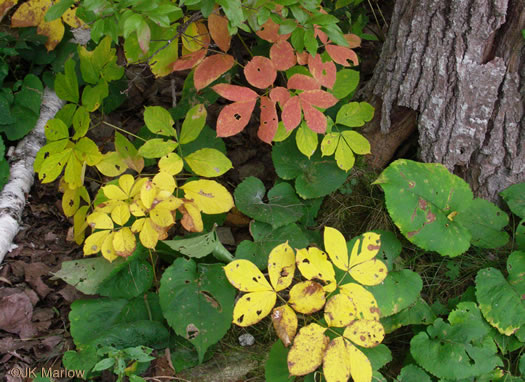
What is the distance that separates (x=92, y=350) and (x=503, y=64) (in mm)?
1963

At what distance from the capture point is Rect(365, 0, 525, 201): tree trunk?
1.84 meters

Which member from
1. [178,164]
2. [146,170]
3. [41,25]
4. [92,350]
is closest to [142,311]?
[92,350]

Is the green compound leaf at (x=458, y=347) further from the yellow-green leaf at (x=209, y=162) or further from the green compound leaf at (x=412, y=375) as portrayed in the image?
the yellow-green leaf at (x=209, y=162)

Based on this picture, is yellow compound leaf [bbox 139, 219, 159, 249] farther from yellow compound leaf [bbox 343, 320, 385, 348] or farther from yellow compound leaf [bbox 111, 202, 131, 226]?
yellow compound leaf [bbox 343, 320, 385, 348]

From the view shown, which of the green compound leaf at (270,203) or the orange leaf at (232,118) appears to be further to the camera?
the green compound leaf at (270,203)

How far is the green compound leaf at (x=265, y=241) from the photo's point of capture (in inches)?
75.7

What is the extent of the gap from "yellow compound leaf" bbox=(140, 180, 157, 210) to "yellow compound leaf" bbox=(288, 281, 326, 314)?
0.63 metres

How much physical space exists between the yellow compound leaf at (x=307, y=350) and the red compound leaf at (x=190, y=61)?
1061 mm

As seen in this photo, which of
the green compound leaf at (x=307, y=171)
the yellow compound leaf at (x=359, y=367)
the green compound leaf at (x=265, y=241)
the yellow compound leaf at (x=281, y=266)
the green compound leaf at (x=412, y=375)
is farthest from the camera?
the green compound leaf at (x=307, y=171)

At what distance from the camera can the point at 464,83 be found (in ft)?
6.28

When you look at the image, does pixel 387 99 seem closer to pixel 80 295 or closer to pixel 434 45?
pixel 434 45

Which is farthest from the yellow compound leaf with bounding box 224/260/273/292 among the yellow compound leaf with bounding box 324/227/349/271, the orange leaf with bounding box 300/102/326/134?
the orange leaf with bounding box 300/102/326/134

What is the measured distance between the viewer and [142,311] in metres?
1.92

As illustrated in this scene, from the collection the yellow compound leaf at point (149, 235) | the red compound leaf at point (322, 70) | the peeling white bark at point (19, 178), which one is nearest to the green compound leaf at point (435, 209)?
the red compound leaf at point (322, 70)
